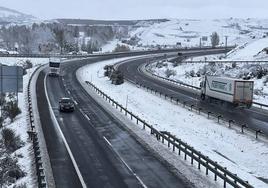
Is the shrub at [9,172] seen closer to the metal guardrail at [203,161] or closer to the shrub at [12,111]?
the metal guardrail at [203,161]

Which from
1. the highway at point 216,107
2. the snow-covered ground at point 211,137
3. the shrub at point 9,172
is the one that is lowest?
the snow-covered ground at point 211,137

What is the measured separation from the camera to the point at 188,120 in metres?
43.6

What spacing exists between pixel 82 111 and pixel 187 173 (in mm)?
23960

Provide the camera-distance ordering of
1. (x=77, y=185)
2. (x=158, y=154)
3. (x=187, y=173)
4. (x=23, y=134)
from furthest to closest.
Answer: (x=23, y=134) < (x=158, y=154) < (x=187, y=173) < (x=77, y=185)

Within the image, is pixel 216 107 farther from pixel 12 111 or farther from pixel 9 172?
pixel 9 172

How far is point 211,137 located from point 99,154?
11.3 meters

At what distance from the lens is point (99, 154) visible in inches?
1104

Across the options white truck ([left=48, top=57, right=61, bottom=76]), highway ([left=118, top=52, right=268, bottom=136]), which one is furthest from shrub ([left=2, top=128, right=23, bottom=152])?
white truck ([left=48, top=57, right=61, bottom=76])

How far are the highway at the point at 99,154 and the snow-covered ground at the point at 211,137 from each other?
410 centimetres

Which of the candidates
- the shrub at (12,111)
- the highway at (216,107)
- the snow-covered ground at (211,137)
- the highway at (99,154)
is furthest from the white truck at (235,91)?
the shrub at (12,111)

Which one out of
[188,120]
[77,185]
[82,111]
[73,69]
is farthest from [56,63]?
[77,185]

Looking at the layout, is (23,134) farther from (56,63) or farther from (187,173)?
(56,63)

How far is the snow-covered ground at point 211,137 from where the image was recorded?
27553 millimetres

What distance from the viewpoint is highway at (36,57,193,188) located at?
74.2 feet
